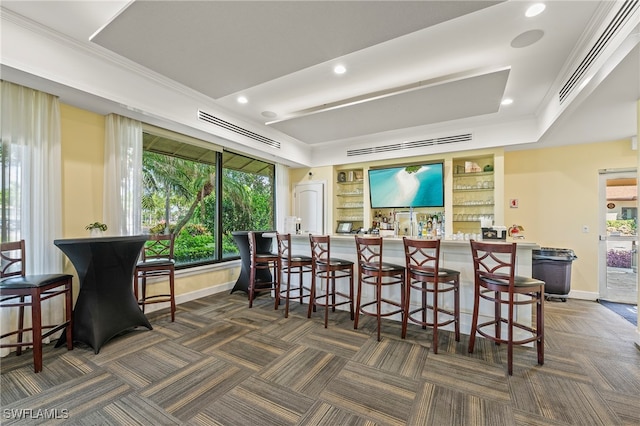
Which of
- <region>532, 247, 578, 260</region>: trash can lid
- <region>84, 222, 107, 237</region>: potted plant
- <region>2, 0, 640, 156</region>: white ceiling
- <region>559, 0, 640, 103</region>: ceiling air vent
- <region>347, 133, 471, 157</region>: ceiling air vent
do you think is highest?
<region>2, 0, 640, 156</region>: white ceiling

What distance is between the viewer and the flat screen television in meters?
5.00

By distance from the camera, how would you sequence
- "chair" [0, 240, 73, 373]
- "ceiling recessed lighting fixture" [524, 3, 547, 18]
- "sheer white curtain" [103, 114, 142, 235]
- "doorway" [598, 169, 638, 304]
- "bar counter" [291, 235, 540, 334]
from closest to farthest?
"ceiling recessed lighting fixture" [524, 3, 547, 18]
"chair" [0, 240, 73, 373]
"bar counter" [291, 235, 540, 334]
"sheer white curtain" [103, 114, 142, 235]
"doorway" [598, 169, 638, 304]

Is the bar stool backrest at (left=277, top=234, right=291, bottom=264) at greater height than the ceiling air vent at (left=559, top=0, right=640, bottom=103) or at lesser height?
lesser

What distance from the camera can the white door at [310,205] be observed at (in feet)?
20.0

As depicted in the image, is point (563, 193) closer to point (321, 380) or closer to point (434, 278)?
point (434, 278)

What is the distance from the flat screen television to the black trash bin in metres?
1.76

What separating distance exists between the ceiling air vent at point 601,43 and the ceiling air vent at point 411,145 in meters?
1.57

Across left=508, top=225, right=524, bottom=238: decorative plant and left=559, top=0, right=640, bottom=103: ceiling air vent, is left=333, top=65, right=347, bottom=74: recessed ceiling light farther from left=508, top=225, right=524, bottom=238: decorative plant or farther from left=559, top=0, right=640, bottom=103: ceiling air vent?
left=508, top=225, right=524, bottom=238: decorative plant

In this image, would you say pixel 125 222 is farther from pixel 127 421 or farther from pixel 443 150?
pixel 443 150

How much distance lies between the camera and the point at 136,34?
2.39 metres

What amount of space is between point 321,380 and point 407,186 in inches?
157

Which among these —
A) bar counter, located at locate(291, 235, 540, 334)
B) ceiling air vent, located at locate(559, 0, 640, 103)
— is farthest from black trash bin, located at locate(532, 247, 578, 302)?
ceiling air vent, located at locate(559, 0, 640, 103)

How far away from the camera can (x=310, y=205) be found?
245 inches

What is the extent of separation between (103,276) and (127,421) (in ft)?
4.91
